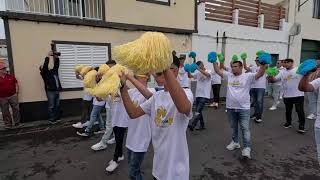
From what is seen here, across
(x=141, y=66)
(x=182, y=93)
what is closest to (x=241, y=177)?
(x=182, y=93)

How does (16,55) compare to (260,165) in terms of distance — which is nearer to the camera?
(260,165)

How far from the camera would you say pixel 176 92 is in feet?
5.84

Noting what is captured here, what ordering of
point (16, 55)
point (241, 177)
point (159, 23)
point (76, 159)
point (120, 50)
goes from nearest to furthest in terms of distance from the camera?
point (120, 50) → point (241, 177) → point (76, 159) → point (16, 55) → point (159, 23)

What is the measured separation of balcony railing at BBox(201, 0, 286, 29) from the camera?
11273mm

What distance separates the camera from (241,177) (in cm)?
412

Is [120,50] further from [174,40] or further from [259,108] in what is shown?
[174,40]

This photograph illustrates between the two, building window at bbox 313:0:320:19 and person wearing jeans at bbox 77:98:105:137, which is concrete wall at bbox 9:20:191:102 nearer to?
person wearing jeans at bbox 77:98:105:137

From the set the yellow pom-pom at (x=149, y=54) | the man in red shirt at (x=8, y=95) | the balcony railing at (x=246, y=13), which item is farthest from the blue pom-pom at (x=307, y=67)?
the balcony railing at (x=246, y=13)

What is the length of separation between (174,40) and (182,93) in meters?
8.61

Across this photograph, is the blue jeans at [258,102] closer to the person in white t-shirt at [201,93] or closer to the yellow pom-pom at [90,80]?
the person in white t-shirt at [201,93]

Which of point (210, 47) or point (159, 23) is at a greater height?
point (159, 23)

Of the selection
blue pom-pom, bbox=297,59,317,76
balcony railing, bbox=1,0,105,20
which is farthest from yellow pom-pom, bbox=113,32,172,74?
balcony railing, bbox=1,0,105,20

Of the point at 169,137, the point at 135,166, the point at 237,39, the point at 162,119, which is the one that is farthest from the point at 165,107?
the point at 237,39

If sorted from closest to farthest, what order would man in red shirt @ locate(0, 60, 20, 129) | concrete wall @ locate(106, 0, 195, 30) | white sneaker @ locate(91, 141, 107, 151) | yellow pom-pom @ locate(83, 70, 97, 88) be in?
yellow pom-pom @ locate(83, 70, 97, 88) → white sneaker @ locate(91, 141, 107, 151) → man in red shirt @ locate(0, 60, 20, 129) → concrete wall @ locate(106, 0, 195, 30)
